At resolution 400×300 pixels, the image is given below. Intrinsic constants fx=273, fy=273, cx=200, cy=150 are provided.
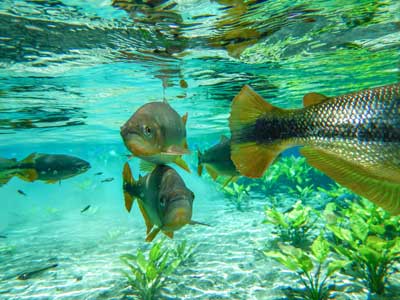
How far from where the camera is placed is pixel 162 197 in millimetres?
2836

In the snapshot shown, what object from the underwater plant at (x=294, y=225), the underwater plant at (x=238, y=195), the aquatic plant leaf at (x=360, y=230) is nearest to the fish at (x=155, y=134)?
the aquatic plant leaf at (x=360, y=230)

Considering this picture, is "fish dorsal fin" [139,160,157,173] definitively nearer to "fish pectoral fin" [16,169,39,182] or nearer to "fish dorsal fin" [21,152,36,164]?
"fish pectoral fin" [16,169,39,182]

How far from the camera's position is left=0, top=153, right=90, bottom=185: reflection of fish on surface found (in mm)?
5504

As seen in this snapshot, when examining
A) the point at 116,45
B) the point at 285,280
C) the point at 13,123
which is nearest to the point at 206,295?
the point at 285,280

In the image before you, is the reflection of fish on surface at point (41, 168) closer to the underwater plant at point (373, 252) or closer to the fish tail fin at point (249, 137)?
the fish tail fin at point (249, 137)

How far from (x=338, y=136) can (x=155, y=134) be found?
1668 mm

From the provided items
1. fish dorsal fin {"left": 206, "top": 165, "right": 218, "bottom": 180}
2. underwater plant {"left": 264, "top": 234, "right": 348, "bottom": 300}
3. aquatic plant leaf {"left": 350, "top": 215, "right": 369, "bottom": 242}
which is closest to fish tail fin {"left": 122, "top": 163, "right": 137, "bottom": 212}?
fish dorsal fin {"left": 206, "top": 165, "right": 218, "bottom": 180}

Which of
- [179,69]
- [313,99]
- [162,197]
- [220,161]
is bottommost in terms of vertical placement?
[220,161]

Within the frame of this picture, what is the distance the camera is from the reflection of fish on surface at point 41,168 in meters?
5.50

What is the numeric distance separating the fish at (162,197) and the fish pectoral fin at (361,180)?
4.59ft

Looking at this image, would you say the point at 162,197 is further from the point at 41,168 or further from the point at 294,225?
the point at 294,225

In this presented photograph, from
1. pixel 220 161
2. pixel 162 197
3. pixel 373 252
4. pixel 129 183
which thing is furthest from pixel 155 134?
pixel 373 252

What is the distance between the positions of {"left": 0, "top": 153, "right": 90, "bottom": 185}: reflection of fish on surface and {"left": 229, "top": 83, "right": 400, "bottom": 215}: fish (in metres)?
5.11

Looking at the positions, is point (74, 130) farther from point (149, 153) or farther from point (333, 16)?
point (149, 153)
